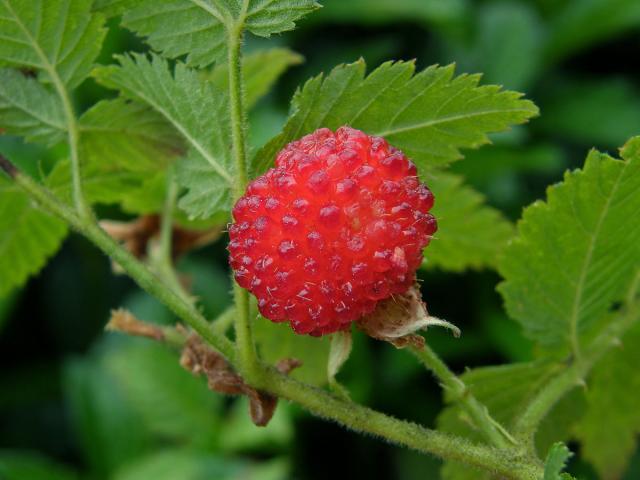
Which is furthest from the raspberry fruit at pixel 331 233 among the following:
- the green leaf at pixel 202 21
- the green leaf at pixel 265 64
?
the green leaf at pixel 265 64

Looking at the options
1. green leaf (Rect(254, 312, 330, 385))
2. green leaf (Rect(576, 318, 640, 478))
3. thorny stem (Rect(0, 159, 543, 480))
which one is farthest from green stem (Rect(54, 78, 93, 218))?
green leaf (Rect(576, 318, 640, 478))

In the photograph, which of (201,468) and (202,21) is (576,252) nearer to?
(202,21)

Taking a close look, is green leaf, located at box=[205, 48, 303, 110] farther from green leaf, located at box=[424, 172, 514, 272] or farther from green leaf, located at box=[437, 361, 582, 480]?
green leaf, located at box=[437, 361, 582, 480]

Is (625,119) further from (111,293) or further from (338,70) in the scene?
(338,70)

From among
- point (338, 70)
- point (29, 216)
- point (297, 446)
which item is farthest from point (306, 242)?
point (297, 446)

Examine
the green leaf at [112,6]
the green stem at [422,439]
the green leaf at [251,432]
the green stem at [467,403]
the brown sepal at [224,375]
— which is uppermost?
the green leaf at [112,6]

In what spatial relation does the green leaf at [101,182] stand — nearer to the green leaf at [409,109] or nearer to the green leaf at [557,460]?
the green leaf at [409,109]
